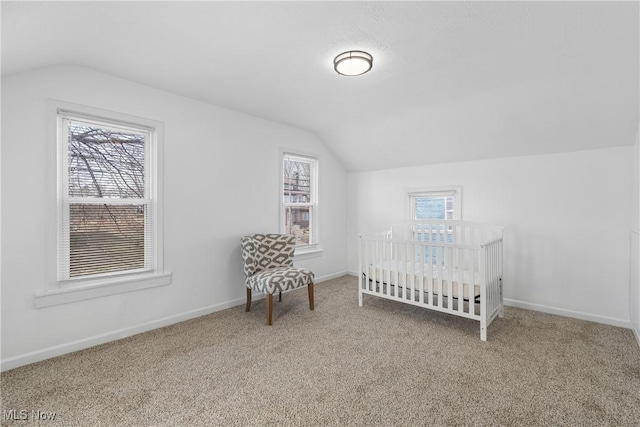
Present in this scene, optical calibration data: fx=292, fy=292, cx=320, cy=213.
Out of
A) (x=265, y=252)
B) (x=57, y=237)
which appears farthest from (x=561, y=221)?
(x=57, y=237)

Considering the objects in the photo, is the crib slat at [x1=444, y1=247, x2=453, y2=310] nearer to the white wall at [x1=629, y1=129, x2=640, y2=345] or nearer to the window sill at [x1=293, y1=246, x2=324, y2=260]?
the white wall at [x1=629, y1=129, x2=640, y2=345]

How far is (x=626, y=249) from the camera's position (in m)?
2.71

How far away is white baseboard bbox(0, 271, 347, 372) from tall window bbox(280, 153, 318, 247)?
3.96 feet

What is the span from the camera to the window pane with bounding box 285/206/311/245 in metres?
4.04

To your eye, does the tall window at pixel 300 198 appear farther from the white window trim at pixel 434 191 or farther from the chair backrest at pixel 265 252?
the white window trim at pixel 434 191

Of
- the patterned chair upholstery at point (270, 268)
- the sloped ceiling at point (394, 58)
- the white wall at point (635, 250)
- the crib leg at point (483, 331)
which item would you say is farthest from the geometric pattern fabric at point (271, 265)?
the white wall at point (635, 250)

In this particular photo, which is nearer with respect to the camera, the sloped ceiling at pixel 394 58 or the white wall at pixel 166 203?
the sloped ceiling at pixel 394 58

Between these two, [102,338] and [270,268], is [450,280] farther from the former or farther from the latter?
[102,338]

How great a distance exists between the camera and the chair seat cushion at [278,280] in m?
2.79

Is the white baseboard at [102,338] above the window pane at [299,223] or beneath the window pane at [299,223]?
beneath

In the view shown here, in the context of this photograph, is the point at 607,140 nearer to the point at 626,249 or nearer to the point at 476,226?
the point at 626,249

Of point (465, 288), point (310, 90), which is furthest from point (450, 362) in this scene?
point (310, 90)

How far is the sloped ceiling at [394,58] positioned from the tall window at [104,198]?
51cm

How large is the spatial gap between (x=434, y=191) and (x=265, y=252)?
7.70 ft
